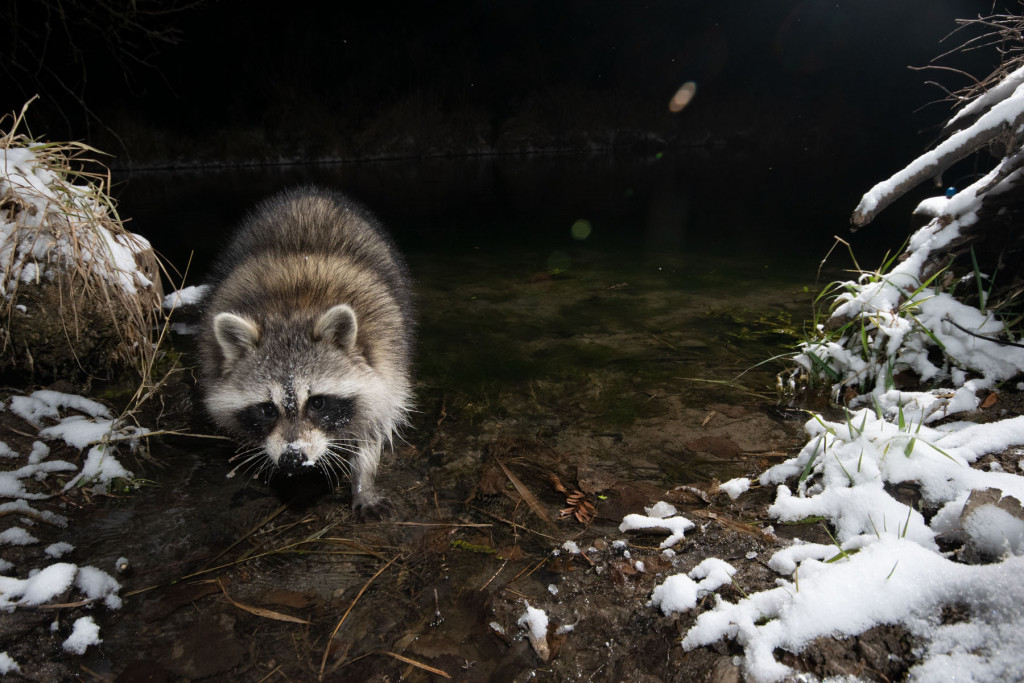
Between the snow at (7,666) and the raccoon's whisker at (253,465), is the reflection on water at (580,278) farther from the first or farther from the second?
the snow at (7,666)

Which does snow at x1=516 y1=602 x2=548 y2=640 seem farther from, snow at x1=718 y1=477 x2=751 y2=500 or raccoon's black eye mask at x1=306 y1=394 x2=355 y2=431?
raccoon's black eye mask at x1=306 y1=394 x2=355 y2=431

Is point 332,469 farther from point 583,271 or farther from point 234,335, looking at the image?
point 583,271

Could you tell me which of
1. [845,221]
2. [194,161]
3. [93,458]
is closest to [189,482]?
→ [93,458]

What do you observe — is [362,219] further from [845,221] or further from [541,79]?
[541,79]

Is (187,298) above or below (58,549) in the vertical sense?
above

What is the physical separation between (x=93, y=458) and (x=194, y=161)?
16.0 meters

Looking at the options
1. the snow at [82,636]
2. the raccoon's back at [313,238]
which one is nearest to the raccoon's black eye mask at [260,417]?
the snow at [82,636]

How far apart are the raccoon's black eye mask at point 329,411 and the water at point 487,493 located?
38cm

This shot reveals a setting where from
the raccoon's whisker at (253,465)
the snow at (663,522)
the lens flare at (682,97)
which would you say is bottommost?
the raccoon's whisker at (253,465)

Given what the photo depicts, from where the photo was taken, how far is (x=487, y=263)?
251 inches

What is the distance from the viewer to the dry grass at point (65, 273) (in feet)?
9.37

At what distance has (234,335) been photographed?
2.43m

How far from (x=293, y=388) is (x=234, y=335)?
1.18ft

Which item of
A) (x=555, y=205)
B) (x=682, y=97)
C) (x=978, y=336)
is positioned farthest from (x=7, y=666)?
(x=682, y=97)
